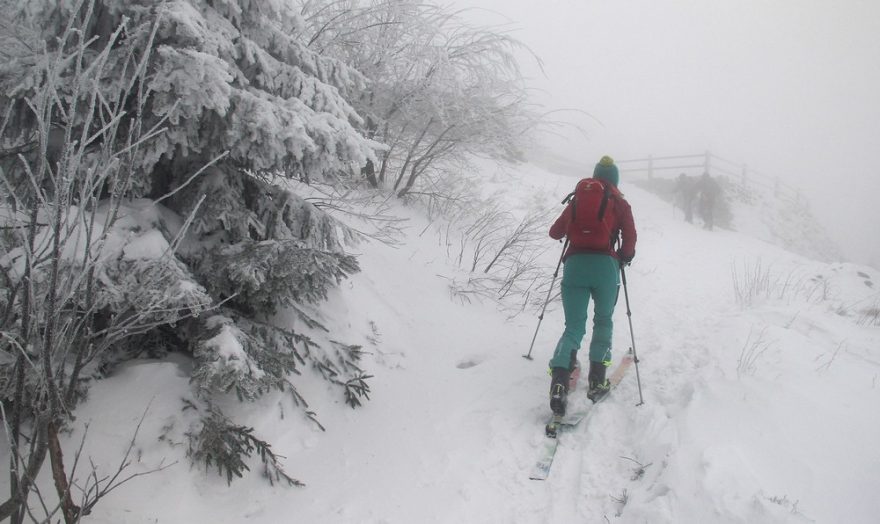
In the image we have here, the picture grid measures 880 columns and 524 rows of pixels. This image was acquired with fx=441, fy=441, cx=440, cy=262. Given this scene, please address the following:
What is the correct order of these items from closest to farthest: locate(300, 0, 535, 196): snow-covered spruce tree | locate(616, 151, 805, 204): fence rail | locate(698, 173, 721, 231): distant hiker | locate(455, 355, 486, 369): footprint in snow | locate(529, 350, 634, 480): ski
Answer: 1. locate(529, 350, 634, 480): ski
2. locate(455, 355, 486, 369): footprint in snow
3. locate(300, 0, 535, 196): snow-covered spruce tree
4. locate(698, 173, 721, 231): distant hiker
5. locate(616, 151, 805, 204): fence rail

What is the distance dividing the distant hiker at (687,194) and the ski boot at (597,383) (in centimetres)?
1491

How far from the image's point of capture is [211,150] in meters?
2.88

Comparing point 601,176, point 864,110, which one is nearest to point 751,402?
point 601,176

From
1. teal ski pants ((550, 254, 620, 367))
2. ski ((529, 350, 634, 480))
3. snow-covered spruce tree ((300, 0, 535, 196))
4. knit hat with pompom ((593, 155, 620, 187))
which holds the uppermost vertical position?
snow-covered spruce tree ((300, 0, 535, 196))

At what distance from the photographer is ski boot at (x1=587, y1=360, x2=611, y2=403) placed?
373 centimetres

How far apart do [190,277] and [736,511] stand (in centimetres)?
316

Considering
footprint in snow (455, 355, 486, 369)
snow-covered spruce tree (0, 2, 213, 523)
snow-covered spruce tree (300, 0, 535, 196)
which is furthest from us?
snow-covered spruce tree (300, 0, 535, 196)

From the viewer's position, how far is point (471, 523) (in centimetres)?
257

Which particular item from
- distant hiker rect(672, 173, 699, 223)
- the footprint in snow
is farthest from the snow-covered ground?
distant hiker rect(672, 173, 699, 223)

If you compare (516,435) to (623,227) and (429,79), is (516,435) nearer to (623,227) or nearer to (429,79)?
(623,227)

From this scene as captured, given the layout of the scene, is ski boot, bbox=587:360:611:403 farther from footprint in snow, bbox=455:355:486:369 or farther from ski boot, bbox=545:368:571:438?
footprint in snow, bbox=455:355:486:369

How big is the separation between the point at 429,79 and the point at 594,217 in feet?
15.2

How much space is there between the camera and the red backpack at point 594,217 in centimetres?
370

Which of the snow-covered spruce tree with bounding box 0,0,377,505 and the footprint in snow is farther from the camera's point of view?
the footprint in snow
